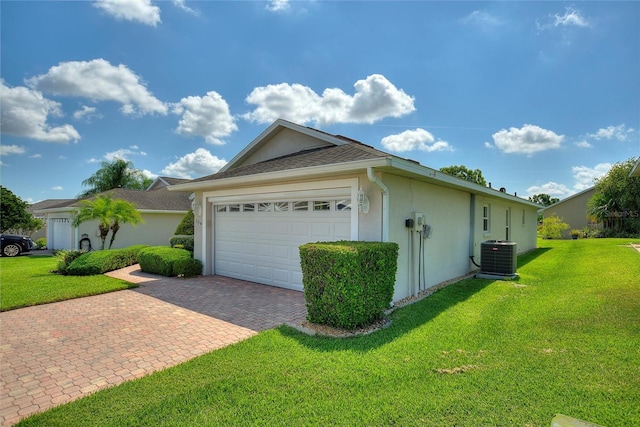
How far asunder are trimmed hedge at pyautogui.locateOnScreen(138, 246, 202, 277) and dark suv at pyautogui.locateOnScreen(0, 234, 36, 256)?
12.4 m

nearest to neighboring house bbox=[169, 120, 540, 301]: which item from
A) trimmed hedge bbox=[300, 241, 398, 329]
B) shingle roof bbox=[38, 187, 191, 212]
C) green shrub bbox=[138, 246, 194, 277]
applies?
green shrub bbox=[138, 246, 194, 277]

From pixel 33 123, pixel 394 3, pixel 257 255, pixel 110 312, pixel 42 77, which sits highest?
pixel 394 3

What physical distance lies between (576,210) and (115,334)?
39904mm

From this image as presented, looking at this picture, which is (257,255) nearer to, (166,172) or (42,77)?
(42,77)

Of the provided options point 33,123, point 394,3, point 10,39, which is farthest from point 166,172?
point 394,3

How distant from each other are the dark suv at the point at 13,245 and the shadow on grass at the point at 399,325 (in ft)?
65.9

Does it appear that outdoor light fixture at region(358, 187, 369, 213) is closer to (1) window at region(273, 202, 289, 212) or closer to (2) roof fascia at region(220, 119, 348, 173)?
(1) window at region(273, 202, 289, 212)

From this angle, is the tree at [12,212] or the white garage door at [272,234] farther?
the tree at [12,212]

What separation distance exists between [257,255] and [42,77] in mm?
8847

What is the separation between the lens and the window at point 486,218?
1144 centimetres

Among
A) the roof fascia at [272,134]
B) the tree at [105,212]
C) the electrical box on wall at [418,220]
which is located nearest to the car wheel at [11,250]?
the tree at [105,212]

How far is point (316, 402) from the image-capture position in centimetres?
289

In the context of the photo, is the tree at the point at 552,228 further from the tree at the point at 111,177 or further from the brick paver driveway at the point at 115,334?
the tree at the point at 111,177

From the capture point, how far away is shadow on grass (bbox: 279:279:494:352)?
423cm
